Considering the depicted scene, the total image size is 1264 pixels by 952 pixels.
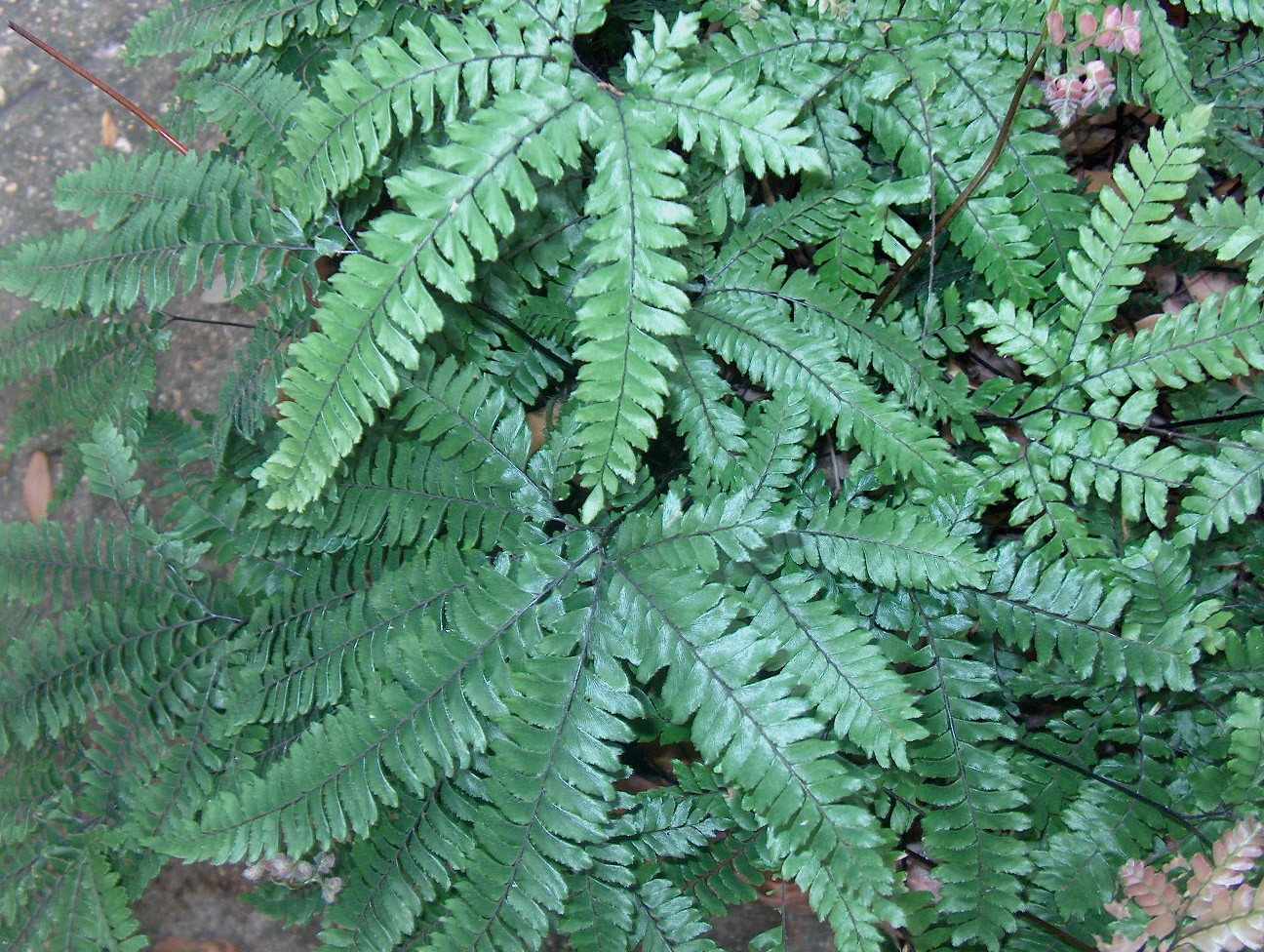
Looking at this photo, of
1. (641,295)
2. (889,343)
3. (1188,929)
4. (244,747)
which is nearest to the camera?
(1188,929)

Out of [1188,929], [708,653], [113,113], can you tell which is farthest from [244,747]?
[113,113]

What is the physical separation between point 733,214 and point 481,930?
5.04ft

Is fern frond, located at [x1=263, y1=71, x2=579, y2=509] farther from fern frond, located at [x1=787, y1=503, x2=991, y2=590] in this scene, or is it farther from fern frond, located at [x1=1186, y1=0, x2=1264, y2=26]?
fern frond, located at [x1=1186, y1=0, x2=1264, y2=26]

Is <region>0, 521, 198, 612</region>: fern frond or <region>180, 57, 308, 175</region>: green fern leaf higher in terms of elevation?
A: <region>180, 57, 308, 175</region>: green fern leaf

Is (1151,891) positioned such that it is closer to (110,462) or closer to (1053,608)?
(1053,608)

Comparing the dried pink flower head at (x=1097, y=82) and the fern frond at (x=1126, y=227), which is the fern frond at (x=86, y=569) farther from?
the dried pink flower head at (x=1097, y=82)

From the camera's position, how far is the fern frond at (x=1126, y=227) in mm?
1570

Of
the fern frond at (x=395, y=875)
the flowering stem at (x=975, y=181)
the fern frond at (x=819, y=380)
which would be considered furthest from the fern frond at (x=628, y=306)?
the fern frond at (x=395, y=875)

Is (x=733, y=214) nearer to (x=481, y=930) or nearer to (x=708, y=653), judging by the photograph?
(x=708, y=653)

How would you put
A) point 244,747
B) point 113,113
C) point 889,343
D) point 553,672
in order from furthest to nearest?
point 113,113
point 244,747
point 889,343
point 553,672

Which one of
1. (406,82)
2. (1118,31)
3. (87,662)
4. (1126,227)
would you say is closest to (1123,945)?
(1126,227)

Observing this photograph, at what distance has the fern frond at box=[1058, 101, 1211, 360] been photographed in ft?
5.15

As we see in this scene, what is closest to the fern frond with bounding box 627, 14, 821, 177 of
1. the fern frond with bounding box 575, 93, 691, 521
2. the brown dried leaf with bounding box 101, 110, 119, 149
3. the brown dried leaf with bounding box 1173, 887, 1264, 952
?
the fern frond with bounding box 575, 93, 691, 521

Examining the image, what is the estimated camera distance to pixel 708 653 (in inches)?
60.3
